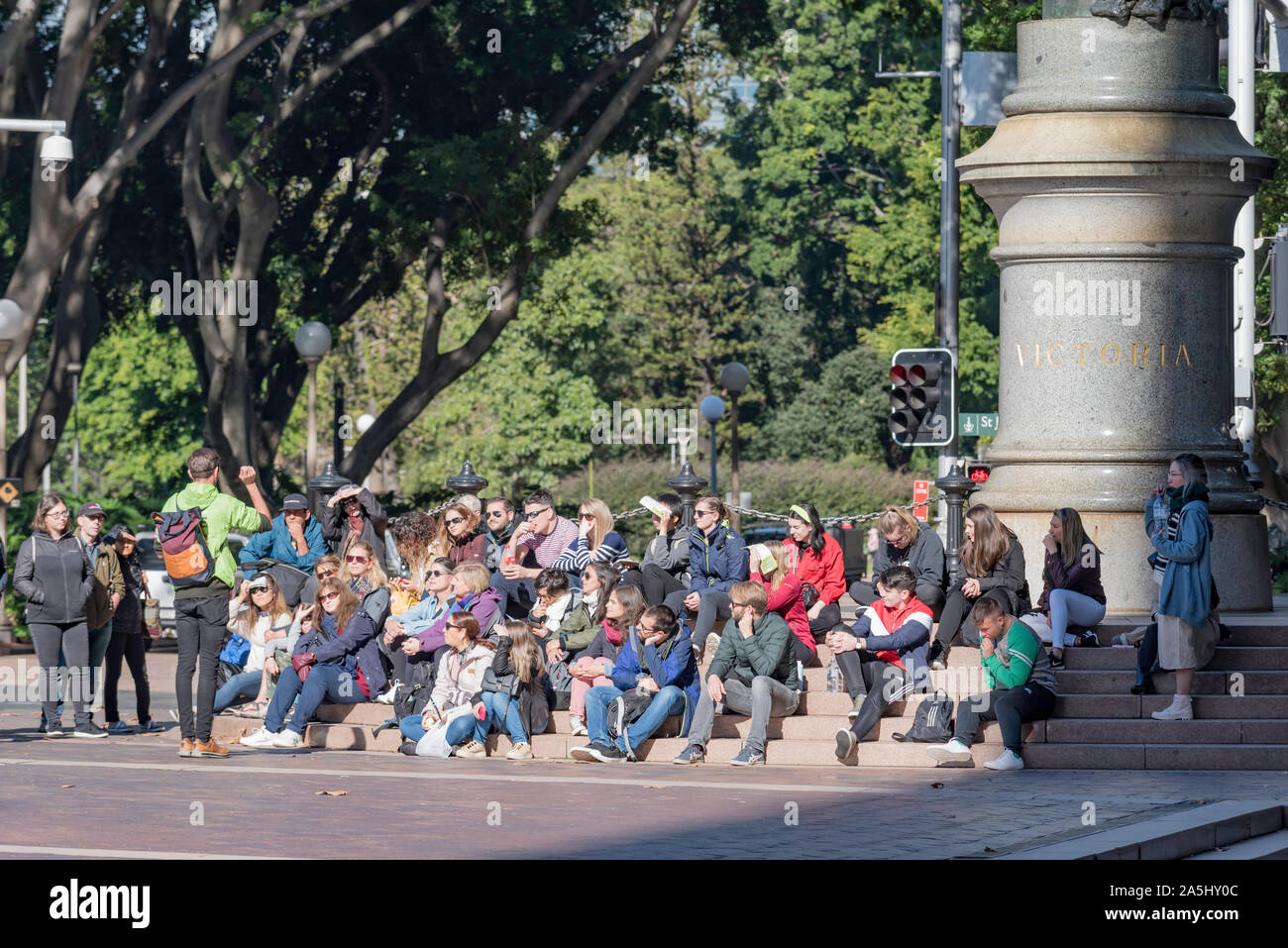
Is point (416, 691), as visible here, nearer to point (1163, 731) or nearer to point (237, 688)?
point (237, 688)

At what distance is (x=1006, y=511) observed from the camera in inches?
653

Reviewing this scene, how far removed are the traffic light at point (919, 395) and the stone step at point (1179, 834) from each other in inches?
335

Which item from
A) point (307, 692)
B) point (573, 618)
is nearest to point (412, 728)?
point (307, 692)

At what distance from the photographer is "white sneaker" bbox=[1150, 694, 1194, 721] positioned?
1408 centimetres

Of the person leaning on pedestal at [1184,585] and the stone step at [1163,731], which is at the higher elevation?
the person leaning on pedestal at [1184,585]

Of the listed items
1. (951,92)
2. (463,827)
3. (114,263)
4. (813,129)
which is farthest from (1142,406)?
(813,129)

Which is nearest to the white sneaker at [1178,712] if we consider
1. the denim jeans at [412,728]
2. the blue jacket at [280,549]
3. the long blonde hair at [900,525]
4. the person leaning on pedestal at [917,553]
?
the person leaning on pedestal at [917,553]

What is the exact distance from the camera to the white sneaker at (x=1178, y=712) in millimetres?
14078

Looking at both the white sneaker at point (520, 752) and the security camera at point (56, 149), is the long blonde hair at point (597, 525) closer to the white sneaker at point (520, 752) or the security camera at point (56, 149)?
the white sneaker at point (520, 752)

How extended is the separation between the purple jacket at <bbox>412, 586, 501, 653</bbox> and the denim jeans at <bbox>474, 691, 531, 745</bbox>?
35.9 inches

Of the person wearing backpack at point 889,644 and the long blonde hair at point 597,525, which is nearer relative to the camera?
the person wearing backpack at point 889,644

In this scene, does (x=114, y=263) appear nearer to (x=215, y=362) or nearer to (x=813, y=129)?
(x=215, y=362)

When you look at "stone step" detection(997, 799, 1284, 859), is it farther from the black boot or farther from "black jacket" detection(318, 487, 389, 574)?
"black jacket" detection(318, 487, 389, 574)

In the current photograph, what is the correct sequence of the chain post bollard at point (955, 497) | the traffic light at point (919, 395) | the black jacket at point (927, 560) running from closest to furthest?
the black jacket at point (927, 560)
the chain post bollard at point (955, 497)
the traffic light at point (919, 395)
